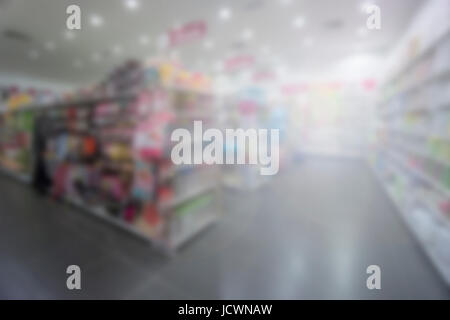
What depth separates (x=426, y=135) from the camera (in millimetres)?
2148

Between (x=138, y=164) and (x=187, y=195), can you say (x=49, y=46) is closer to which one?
(x=138, y=164)

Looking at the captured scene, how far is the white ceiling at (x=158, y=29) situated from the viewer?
1.50 m

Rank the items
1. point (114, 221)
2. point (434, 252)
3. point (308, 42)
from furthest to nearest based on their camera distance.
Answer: point (308, 42), point (114, 221), point (434, 252)

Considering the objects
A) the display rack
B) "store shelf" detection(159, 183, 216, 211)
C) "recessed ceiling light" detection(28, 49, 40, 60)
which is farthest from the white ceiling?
"store shelf" detection(159, 183, 216, 211)

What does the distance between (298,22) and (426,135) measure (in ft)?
10.1

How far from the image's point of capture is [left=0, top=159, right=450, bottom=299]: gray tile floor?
1.30m

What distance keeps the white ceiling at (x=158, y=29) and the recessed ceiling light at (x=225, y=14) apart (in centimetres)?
8

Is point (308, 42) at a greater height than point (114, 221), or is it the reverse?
point (308, 42)

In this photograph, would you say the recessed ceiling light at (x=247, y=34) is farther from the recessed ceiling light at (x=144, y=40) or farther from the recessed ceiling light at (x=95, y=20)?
the recessed ceiling light at (x=95, y=20)

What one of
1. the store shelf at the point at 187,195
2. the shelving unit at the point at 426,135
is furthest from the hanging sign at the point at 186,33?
the shelving unit at the point at 426,135

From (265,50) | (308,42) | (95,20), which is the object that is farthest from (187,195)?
(265,50)

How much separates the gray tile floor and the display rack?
0.18 meters

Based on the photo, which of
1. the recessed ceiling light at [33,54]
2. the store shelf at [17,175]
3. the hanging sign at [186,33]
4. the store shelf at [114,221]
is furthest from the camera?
the store shelf at [17,175]

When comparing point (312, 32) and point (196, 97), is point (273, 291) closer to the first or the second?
point (196, 97)
